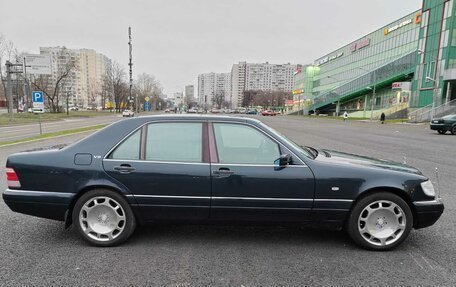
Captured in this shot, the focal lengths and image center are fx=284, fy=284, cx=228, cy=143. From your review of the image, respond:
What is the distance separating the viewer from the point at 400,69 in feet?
160

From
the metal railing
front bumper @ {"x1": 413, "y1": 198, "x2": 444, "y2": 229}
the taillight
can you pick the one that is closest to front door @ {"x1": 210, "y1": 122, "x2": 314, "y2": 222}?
front bumper @ {"x1": 413, "y1": 198, "x2": 444, "y2": 229}

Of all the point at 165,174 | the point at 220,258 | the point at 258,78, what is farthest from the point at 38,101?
the point at 258,78

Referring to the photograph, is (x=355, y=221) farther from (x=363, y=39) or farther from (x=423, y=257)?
(x=363, y=39)

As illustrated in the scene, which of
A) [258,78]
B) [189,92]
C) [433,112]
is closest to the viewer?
[433,112]

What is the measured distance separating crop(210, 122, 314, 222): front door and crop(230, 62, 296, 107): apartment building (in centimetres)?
13900

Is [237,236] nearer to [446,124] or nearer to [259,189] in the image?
[259,189]

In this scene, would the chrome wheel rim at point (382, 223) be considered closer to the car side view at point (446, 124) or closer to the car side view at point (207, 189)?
the car side view at point (207, 189)

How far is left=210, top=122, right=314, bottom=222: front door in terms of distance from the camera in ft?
10.5

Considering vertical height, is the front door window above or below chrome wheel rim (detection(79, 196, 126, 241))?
above

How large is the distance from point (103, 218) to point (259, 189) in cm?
184

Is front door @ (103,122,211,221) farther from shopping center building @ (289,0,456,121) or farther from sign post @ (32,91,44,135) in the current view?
shopping center building @ (289,0,456,121)

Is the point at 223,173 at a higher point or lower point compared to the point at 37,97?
lower

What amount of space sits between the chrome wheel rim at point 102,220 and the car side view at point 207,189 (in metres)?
0.01

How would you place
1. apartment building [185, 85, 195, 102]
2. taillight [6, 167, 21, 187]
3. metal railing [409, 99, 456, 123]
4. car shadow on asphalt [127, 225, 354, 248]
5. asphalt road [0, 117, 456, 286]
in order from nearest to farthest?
1. asphalt road [0, 117, 456, 286]
2. taillight [6, 167, 21, 187]
3. car shadow on asphalt [127, 225, 354, 248]
4. metal railing [409, 99, 456, 123]
5. apartment building [185, 85, 195, 102]
